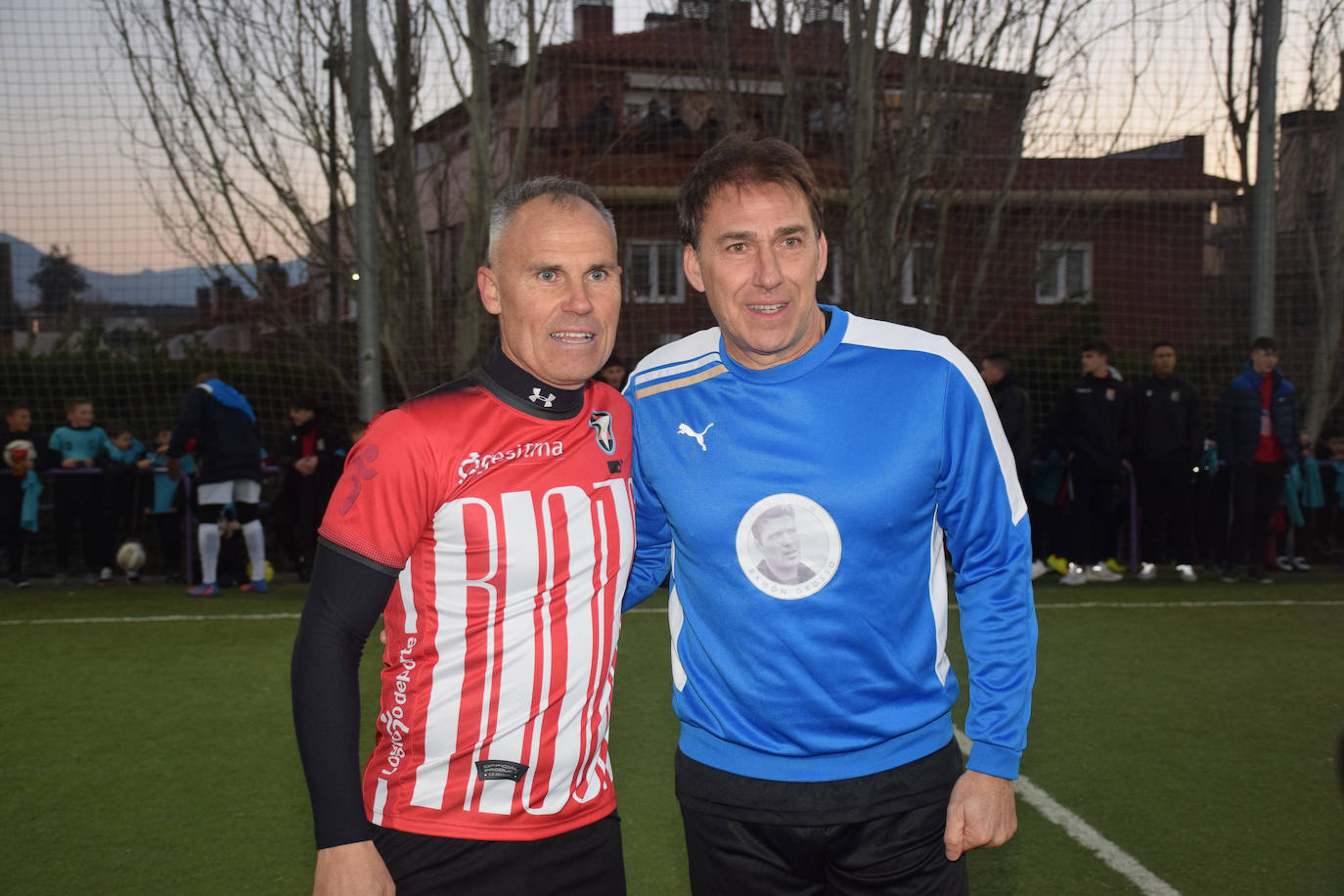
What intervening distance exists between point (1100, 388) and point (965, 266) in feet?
13.4

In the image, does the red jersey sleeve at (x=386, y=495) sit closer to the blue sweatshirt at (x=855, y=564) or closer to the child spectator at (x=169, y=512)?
the blue sweatshirt at (x=855, y=564)

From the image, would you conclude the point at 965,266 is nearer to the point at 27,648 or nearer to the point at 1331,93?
the point at 1331,93

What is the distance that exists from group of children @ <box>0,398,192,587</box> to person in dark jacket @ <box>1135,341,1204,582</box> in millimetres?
8665

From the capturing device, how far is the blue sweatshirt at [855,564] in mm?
1969

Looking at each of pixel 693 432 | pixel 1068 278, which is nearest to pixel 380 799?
pixel 693 432

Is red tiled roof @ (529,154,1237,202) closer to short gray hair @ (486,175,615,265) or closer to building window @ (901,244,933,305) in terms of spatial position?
building window @ (901,244,933,305)

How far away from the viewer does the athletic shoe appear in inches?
391

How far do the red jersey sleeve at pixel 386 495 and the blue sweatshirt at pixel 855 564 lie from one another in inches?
19.2

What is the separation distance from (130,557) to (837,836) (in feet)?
32.2

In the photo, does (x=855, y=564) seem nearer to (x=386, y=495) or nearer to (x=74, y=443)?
(x=386, y=495)

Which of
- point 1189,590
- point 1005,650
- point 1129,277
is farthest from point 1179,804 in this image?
point 1129,277

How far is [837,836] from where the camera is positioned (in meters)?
1.97

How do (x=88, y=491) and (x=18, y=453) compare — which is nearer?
(x=18, y=453)

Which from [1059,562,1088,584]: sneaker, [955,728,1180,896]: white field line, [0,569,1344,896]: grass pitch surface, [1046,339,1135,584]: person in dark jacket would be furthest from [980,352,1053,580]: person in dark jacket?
[955,728,1180,896]: white field line
